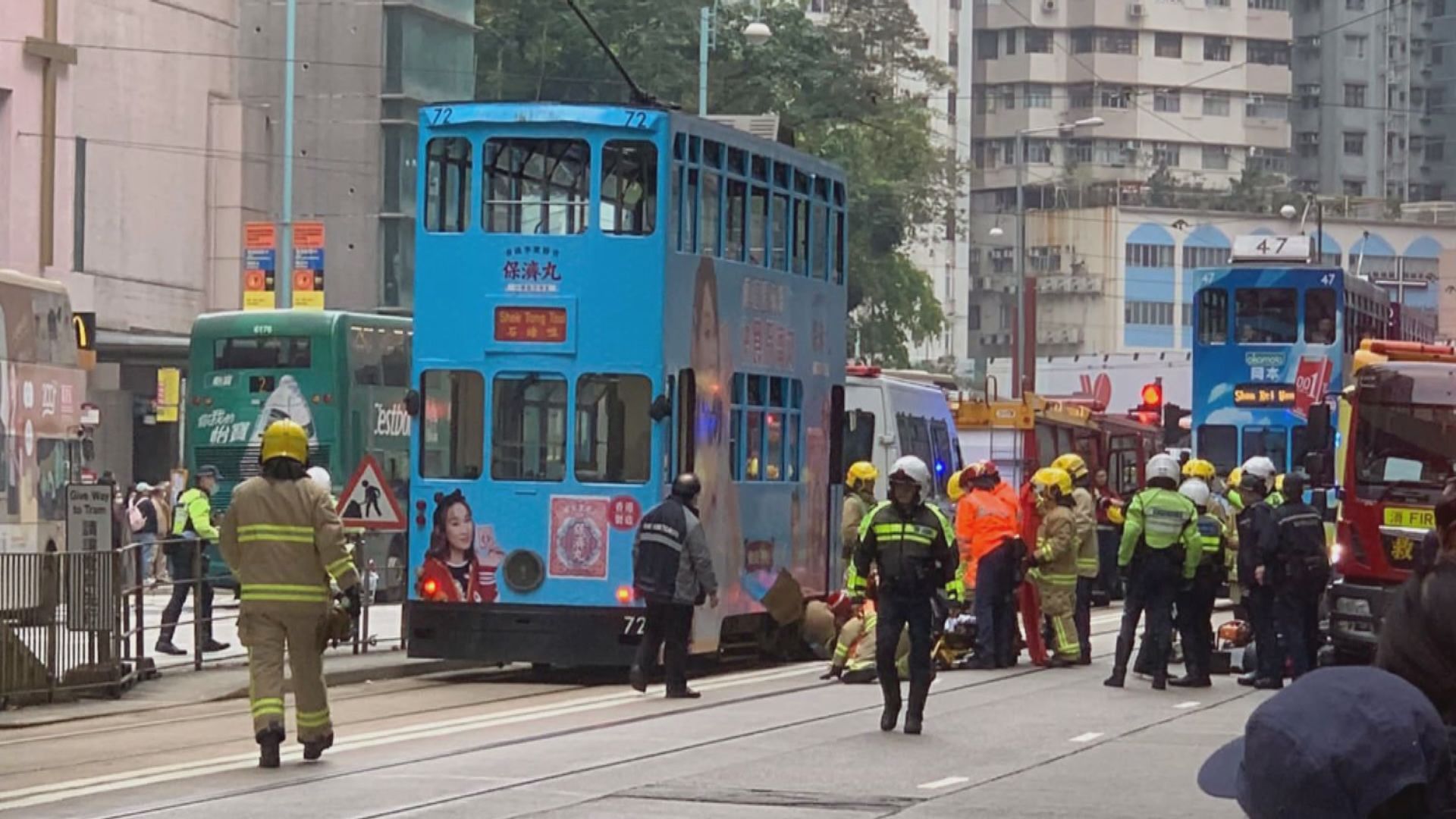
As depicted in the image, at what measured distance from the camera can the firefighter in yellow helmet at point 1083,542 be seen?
23156mm

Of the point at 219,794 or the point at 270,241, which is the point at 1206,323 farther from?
the point at 219,794

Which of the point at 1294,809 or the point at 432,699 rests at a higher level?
the point at 1294,809

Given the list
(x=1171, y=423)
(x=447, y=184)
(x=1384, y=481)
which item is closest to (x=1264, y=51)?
(x=1171, y=423)

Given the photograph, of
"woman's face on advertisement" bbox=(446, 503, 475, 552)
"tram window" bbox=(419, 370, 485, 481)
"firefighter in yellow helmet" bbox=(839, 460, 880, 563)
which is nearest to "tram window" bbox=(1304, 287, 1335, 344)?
"firefighter in yellow helmet" bbox=(839, 460, 880, 563)

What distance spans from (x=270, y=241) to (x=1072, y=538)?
23720 millimetres

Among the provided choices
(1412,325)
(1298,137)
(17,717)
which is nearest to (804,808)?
(17,717)

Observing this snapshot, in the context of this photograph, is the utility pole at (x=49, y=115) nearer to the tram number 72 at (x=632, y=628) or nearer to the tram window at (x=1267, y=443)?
the tram window at (x=1267, y=443)

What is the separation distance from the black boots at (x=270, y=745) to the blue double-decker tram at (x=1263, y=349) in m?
27.0

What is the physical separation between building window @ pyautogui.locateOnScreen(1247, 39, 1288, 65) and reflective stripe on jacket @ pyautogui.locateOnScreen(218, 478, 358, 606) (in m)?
117

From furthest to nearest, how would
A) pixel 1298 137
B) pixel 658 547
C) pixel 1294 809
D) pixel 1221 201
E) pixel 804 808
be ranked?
pixel 1298 137
pixel 1221 201
pixel 658 547
pixel 804 808
pixel 1294 809

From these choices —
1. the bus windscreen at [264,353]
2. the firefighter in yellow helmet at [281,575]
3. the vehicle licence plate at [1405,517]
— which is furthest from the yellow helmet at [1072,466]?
the bus windscreen at [264,353]

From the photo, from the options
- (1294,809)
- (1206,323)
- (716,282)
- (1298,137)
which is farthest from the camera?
(1298,137)

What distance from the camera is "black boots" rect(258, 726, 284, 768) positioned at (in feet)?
45.3

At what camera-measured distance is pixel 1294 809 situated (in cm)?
396
